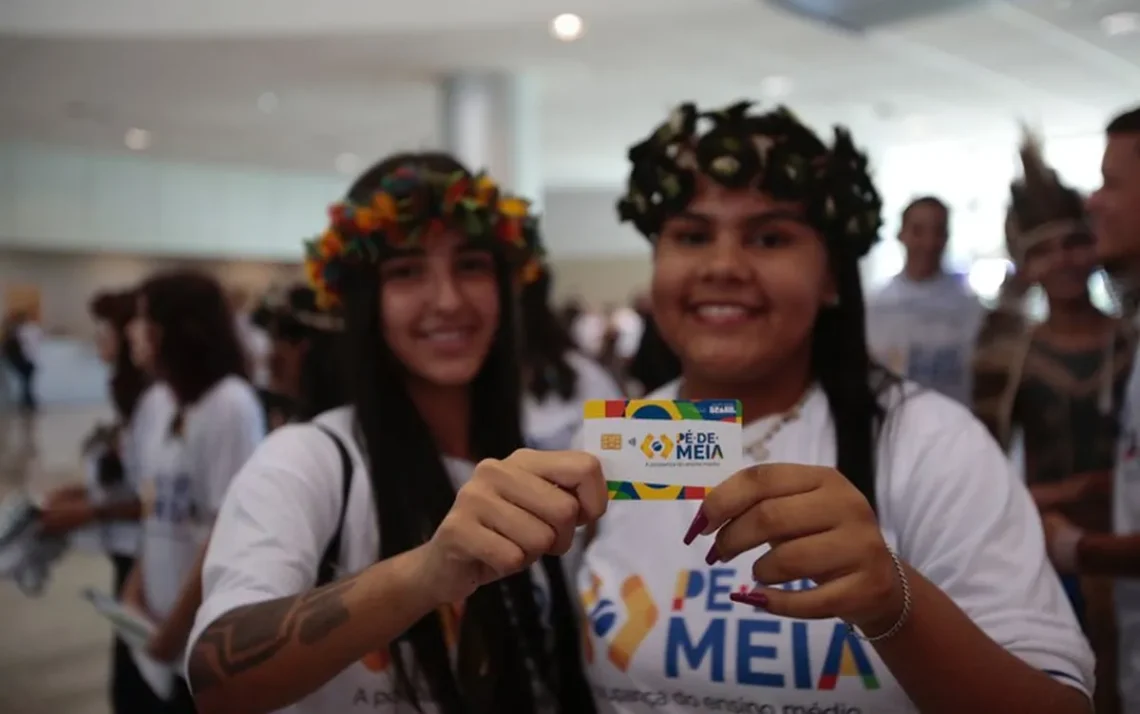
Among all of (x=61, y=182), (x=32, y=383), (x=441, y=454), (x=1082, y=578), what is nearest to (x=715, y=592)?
(x=441, y=454)

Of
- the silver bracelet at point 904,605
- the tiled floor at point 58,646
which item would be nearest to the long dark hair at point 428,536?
the silver bracelet at point 904,605

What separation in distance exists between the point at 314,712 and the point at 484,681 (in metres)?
0.26

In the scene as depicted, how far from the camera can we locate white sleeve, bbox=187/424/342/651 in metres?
1.27

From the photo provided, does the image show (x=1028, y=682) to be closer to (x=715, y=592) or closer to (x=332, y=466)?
(x=715, y=592)

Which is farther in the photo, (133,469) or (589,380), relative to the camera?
(589,380)

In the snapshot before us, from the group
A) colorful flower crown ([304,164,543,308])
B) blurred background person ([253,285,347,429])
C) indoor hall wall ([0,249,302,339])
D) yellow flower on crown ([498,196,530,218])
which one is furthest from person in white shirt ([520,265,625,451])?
indoor hall wall ([0,249,302,339])

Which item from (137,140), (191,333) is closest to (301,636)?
(191,333)

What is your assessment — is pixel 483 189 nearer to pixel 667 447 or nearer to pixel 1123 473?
pixel 667 447

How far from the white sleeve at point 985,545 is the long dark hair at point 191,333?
232 centimetres

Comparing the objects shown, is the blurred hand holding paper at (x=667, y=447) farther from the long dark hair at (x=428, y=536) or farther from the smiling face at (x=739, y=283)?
the long dark hair at (x=428, y=536)

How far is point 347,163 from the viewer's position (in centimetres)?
1194

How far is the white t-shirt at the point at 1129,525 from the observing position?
6.55ft

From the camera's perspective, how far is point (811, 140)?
1.46 meters

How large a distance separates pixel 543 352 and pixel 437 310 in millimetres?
2125
